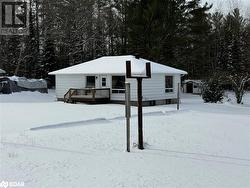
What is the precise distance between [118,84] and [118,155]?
17.2 meters

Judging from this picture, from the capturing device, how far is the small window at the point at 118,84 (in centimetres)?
2606

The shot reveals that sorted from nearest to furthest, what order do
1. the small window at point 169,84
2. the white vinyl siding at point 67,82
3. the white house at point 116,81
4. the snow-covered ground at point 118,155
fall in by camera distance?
the snow-covered ground at point 118,155
the white house at point 116,81
the white vinyl siding at point 67,82
the small window at point 169,84

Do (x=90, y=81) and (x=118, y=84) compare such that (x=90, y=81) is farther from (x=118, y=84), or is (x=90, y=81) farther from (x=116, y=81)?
(x=118, y=84)

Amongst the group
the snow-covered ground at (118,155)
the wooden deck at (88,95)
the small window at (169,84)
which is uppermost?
the small window at (169,84)

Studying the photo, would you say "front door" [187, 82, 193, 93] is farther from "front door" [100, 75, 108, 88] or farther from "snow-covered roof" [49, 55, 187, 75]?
"front door" [100, 75, 108, 88]

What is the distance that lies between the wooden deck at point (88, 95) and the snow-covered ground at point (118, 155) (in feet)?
35.7

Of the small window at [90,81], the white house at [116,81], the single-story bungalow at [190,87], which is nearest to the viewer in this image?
the white house at [116,81]

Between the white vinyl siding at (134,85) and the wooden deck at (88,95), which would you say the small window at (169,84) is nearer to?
the white vinyl siding at (134,85)

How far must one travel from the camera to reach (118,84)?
2625 centimetres

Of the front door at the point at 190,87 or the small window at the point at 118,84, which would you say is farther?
the front door at the point at 190,87

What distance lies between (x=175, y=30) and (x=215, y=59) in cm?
1888

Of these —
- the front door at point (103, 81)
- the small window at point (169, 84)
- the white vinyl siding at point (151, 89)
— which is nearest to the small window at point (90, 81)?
the front door at point (103, 81)

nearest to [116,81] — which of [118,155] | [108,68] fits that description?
[108,68]

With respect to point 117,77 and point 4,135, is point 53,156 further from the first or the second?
point 117,77
